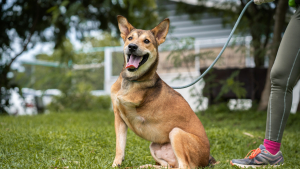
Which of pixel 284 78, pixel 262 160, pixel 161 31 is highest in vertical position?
pixel 161 31

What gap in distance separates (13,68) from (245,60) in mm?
9888

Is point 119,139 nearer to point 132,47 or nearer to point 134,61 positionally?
point 134,61

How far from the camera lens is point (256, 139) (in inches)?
217

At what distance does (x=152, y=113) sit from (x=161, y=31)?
1.07 meters

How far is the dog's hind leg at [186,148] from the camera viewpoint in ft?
10.2

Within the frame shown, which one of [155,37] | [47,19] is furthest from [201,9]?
[155,37]

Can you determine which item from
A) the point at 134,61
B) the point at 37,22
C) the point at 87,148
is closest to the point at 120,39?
the point at 37,22

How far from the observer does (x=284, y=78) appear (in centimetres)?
324

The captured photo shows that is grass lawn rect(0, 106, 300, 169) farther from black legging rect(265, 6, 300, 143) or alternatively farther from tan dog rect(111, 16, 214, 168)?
black legging rect(265, 6, 300, 143)

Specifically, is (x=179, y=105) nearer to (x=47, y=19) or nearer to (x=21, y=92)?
(x=21, y=92)

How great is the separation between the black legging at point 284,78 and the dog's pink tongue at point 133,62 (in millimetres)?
1551

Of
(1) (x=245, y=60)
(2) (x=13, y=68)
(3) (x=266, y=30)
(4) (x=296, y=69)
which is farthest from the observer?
(1) (x=245, y=60)

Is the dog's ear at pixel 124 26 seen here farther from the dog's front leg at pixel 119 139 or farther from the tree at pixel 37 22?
the tree at pixel 37 22

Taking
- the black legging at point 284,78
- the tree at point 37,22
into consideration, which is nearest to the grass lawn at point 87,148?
the black legging at point 284,78
